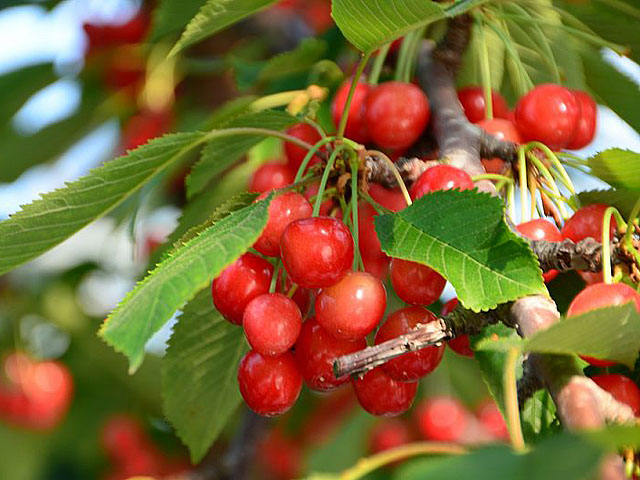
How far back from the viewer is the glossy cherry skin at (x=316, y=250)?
0.93 m

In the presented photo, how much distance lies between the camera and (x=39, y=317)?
2910 millimetres

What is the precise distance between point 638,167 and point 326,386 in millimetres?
458

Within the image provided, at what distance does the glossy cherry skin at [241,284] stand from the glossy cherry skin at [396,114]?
1.10 feet

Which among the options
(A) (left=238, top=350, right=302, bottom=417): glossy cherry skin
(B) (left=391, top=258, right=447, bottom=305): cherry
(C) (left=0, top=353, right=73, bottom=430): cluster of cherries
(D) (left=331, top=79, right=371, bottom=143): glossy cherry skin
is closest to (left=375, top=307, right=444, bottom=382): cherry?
(B) (left=391, top=258, right=447, bottom=305): cherry

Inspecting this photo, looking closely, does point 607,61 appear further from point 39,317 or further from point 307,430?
point 39,317

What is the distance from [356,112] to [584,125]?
0.35 metres

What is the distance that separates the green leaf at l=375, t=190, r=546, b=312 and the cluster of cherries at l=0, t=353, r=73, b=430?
2106mm

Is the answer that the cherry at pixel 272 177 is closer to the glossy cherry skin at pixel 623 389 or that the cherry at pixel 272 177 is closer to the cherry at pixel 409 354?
the cherry at pixel 409 354

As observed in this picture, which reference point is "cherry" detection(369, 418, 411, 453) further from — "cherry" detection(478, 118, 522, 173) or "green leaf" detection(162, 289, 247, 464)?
"cherry" detection(478, 118, 522, 173)

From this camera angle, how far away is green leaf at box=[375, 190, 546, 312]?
863 millimetres

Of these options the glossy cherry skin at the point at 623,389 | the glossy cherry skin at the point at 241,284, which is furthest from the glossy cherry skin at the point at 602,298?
the glossy cherry skin at the point at 241,284

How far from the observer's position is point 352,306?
947 millimetres

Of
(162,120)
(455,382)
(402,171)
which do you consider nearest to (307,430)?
(455,382)

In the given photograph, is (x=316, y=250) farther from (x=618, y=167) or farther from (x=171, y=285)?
(x=618, y=167)
